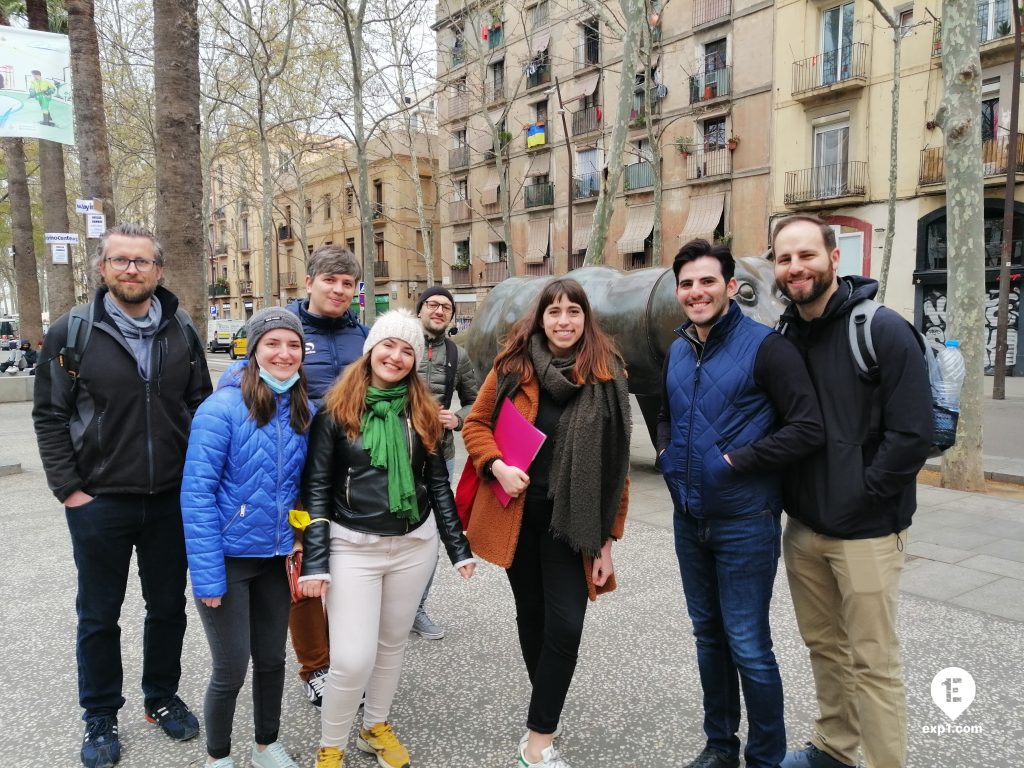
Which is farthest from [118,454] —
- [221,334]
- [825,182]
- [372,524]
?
[221,334]

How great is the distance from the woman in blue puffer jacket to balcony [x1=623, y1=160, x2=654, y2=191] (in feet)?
78.1

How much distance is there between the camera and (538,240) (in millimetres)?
29078

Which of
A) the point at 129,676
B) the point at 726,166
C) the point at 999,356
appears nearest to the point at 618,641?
the point at 129,676

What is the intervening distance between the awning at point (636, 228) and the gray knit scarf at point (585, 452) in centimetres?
2287

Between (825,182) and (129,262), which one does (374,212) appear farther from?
(129,262)

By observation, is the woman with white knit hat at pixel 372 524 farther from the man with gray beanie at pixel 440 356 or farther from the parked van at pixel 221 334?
the parked van at pixel 221 334

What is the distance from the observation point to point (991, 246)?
1764cm

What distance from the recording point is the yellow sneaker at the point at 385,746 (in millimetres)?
2549

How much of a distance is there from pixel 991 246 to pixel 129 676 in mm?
20207

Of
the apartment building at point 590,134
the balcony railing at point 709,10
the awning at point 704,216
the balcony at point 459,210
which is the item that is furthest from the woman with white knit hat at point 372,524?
the balcony at point 459,210

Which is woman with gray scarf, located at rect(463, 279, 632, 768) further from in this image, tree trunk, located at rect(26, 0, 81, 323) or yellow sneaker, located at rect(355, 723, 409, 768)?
tree trunk, located at rect(26, 0, 81, 323)

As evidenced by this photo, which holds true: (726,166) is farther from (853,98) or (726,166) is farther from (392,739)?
(392,739)

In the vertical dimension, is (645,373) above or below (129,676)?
above

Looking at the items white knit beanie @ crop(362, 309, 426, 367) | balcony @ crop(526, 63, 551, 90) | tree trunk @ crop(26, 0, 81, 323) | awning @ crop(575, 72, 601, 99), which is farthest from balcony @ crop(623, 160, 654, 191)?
white knit beanie @ crop(362, 309, 426, 367)
